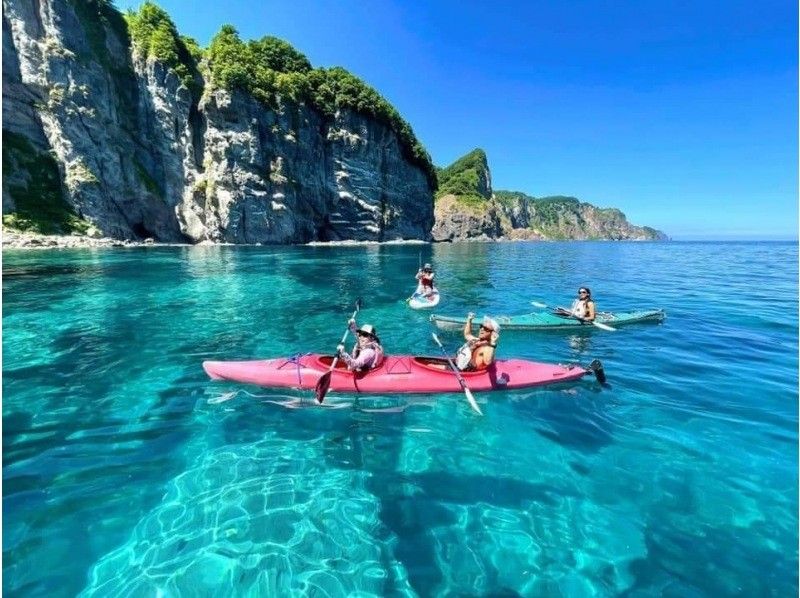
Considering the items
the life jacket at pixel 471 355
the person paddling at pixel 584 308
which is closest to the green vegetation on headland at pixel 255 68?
the person paddling at pixel 584 308

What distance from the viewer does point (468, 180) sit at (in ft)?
498

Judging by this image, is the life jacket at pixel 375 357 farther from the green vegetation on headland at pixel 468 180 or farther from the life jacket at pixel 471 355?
the green vegetation on headland at pixel 468 180

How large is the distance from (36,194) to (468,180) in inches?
4978

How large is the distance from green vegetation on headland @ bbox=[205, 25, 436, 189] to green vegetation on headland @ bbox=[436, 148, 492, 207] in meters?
49.2

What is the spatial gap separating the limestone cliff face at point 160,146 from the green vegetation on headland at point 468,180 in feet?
198

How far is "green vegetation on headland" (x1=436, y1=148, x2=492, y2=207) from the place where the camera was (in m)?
145

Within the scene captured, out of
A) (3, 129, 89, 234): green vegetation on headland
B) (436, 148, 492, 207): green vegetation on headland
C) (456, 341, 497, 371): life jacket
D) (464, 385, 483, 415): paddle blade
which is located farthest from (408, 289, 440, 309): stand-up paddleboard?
(436, 148, 492, 207): green vegetation on headland

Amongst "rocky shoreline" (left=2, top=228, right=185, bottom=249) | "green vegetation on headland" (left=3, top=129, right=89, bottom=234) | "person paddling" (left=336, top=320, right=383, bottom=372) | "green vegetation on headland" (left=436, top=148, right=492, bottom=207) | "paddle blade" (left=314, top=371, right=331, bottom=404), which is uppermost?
"green vegetation on headland" (left=436, top=148, right=492, bottom=207)

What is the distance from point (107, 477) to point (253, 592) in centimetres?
396

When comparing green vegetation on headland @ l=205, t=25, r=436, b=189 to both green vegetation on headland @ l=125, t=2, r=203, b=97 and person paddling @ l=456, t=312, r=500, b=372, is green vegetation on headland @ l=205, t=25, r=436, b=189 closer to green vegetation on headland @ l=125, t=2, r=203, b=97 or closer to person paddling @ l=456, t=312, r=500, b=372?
green vegetation on headland @ l=125, t=2, r=203, b=97

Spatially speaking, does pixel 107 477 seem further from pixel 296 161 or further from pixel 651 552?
pixel 296 161

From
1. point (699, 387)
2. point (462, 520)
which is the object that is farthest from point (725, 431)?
point (462, 520)

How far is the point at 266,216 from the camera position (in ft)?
240

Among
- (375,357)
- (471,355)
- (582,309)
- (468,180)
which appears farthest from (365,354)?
(468,180)
